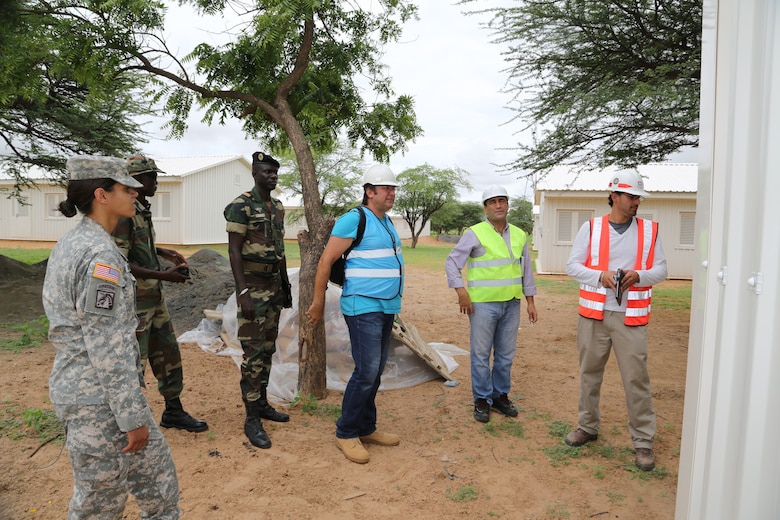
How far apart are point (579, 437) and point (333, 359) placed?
115 inches

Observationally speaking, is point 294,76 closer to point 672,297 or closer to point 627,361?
point 627,361

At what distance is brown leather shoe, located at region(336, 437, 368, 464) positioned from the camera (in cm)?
402

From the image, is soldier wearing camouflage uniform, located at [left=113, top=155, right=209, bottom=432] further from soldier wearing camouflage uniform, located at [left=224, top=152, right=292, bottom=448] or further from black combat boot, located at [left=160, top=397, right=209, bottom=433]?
soldier wearing camouflage uniform, located at [left=224, top=152, right=292, bottom=448]

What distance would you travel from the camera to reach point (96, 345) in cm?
208

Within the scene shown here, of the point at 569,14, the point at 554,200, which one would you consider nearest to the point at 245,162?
the point at 554,200

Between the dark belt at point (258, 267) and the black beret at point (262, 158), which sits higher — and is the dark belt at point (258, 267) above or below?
below

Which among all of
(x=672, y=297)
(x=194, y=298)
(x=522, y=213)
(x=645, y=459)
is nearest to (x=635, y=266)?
(x=645, y=459)

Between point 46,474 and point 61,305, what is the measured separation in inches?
92.5

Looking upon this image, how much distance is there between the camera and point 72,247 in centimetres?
210

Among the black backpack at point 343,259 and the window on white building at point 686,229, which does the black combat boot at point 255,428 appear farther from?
the window on white building at point 686,229

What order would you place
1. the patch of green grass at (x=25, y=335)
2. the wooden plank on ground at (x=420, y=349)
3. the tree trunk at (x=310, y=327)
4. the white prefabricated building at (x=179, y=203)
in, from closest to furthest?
the tree trunk at (x=310, y=327) → the wooden plank on ground at (x=420, y=349) → the patch of green grass at (x=25, y=335) → the white prefabricated building at (x=179, y=203)

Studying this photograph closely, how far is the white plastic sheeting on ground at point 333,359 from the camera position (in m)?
5.71

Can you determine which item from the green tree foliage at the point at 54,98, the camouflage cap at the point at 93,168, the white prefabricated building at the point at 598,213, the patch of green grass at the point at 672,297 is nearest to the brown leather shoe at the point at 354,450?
the camouflage cap at the point at 93,168

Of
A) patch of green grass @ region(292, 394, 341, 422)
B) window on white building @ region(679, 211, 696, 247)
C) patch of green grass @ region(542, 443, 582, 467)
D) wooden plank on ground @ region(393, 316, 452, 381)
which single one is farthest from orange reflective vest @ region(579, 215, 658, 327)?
window on white building @ region(679, 211, 696, 247)
